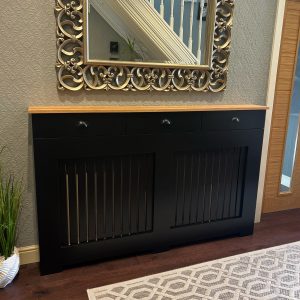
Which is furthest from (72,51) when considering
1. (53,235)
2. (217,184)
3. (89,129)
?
(217,184)

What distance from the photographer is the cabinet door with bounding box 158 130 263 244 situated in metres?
2.27

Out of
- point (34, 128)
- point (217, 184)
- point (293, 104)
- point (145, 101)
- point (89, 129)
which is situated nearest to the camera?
point (34, 128)

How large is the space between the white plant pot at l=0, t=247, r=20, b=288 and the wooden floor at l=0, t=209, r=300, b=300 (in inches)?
2.1

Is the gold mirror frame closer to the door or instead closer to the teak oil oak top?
the teak oil oak top

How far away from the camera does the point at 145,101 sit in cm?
222

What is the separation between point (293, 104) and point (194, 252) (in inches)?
63.7

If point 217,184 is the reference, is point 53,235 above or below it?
below

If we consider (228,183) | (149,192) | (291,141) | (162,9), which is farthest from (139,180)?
(291,141)

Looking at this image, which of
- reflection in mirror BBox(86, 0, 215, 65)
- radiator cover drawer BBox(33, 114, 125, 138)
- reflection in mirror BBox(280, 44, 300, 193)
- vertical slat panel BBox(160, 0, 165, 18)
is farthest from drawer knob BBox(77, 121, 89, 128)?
reflection in mirror BBox(280, 44, 300, 193)

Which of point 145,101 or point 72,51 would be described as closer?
point 72,51

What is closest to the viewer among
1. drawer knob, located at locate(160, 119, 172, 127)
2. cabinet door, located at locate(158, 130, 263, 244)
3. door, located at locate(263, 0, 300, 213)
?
drawer knob, located at locate(160, 119, 172, 127)

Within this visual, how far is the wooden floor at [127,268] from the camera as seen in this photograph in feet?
6.20

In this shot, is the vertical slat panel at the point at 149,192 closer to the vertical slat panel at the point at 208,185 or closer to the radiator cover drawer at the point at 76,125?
the vertical slat panel at the point at 208,185

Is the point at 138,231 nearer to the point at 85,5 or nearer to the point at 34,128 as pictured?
the point at 34,128
